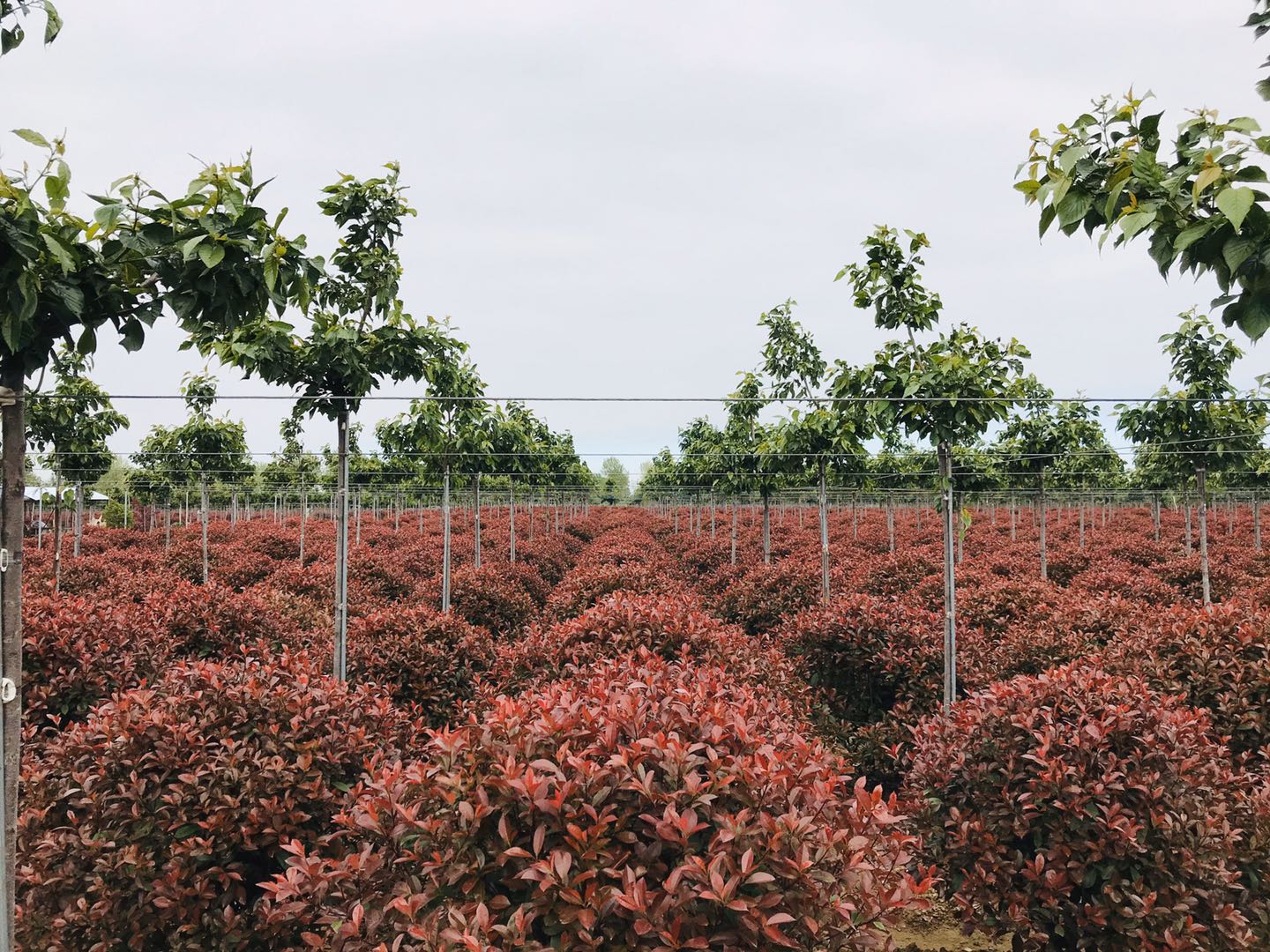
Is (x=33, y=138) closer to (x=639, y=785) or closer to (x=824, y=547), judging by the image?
(x=639, y=785)

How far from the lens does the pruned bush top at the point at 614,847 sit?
7.30 feet

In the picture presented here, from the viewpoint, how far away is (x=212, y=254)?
2711 millimetres

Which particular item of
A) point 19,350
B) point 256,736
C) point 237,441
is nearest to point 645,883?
point 256,736

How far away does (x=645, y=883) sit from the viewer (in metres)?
2.32

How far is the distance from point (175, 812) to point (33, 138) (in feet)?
9.91

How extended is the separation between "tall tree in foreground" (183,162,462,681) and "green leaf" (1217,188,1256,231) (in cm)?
582

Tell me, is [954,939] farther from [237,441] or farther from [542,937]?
[237,441]

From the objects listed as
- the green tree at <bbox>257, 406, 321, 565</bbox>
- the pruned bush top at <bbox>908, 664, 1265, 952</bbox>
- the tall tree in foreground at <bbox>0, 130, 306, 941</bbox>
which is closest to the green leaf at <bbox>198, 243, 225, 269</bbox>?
the tall tree in foreground at <bbox>0, 130, 306, 941</bbox>

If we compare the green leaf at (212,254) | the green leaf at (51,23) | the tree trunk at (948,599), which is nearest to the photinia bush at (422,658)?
the tree trunk at (948,599)

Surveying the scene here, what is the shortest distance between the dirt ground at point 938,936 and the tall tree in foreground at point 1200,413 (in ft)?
27.1

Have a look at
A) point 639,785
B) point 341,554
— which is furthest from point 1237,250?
point 341,554

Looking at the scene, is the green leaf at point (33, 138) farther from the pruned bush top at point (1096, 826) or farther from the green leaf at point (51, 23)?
the pruned bush top at point (1096, 826)

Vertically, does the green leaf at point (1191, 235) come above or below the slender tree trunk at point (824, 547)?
above

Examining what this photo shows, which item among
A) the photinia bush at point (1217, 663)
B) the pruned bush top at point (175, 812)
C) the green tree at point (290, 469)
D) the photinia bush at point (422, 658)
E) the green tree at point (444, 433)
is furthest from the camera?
the green tree at point (290, 469)
